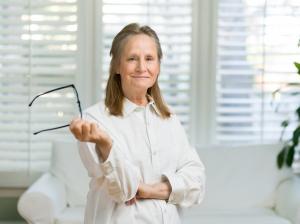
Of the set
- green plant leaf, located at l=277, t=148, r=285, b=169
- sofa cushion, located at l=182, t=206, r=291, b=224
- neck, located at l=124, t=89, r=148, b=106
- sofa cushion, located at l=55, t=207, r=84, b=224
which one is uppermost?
neck, located at l=124, t=89, r=148, b=106

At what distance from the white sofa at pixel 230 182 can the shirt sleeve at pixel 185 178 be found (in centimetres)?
158

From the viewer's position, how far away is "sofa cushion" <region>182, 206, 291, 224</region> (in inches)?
121

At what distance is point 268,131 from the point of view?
3.69 m

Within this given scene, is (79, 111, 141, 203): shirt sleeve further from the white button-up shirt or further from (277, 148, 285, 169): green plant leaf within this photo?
(277, 148, 285, 169): green plant leaf

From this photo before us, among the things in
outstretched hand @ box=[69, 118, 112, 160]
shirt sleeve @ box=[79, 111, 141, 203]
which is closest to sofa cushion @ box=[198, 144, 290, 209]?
shirt sleeve @ box=[79, 111, 141, 203]

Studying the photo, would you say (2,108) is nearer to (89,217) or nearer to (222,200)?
(222,200)

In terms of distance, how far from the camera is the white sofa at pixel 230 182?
333 centimetres

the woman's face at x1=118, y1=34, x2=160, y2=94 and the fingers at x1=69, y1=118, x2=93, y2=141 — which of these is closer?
the fingers at x1=69, y1=118, x2=93, y2=141

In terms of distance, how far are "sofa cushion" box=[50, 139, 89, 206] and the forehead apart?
74.6 inches

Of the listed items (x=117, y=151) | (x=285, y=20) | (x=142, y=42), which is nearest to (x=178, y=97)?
(x=285, y=20)

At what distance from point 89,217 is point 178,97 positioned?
2200mm

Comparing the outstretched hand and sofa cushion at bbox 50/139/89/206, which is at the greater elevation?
the outstretched hand

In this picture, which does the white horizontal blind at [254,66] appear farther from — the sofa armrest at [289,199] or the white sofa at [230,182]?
the sofa armrest at [289,199]

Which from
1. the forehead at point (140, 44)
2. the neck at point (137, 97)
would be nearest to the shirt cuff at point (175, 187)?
the neck at point (137, 97)
